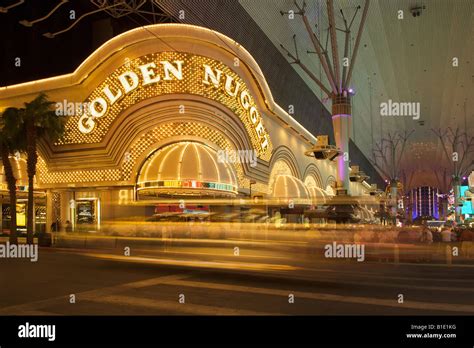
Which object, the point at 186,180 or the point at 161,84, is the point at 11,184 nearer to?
the point at 161,84

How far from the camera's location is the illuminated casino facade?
94.1 feet

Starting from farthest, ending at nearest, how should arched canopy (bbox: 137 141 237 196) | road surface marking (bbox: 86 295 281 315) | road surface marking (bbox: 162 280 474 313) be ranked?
arched canopy (bbox: 137 141 237 196) → road surface marking (bbox: 162 280 474 313) → road surface marking (bbox: 86 295 281 315)

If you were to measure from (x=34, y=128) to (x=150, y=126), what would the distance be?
21.5ft

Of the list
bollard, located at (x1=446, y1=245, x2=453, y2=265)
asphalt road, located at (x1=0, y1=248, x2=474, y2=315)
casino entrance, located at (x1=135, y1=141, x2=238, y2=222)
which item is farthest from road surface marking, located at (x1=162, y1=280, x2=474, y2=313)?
casino entrance, located at (x1=135, y1=141, x2=238, y2=222)

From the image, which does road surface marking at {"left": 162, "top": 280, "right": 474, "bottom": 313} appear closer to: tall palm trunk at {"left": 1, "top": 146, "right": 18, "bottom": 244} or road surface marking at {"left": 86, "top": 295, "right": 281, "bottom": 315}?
road surface marking at {"left": 86, "top": 295, "right": 281, "bottom": 315}

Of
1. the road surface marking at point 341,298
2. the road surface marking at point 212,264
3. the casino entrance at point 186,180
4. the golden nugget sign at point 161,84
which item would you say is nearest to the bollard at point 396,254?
the road surface marking at point 212,264

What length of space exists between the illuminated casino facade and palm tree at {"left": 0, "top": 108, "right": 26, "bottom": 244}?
3573 mm

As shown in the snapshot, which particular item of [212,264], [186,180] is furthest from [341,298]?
[186,180]

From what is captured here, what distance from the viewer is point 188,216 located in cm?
2323

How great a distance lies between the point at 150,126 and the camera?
29.6m

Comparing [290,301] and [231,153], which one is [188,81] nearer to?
[231,153]

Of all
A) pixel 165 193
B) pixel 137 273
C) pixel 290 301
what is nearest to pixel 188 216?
pixel 165 193
